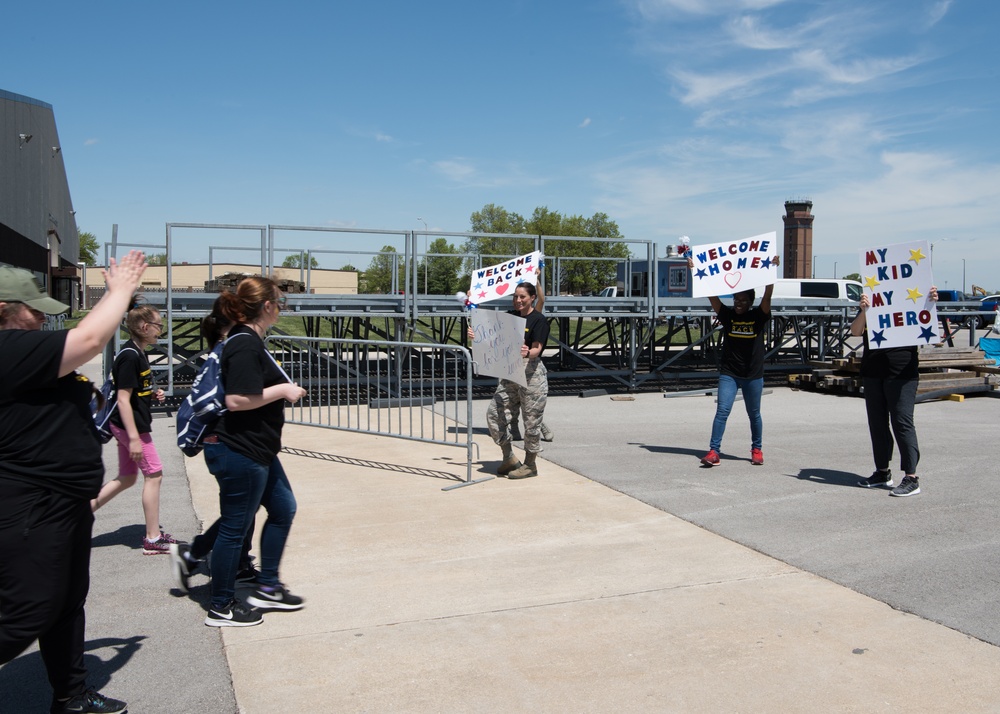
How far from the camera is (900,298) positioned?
728 cm

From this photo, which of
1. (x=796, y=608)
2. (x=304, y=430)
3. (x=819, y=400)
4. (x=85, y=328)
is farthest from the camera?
(x=819, y=400)

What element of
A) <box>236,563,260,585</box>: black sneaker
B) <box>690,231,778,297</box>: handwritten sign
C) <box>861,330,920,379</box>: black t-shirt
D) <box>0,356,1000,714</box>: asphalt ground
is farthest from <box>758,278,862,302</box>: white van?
<box>236,563,260,585</box>: black sneaker

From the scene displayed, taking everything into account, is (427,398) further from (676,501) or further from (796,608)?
(796,608)

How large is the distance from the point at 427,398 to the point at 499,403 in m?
5.67

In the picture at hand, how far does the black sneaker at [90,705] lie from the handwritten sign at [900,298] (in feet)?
21.0

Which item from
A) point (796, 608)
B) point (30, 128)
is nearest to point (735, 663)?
point (796, 608)

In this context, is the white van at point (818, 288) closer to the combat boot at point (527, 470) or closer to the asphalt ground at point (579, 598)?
the asphalt ground at point (579, 598)

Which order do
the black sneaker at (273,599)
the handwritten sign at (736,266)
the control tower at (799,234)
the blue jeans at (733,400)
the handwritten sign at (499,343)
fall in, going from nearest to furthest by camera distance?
the black sneaker at (273,599) < the handwritten sign at (499,343) < the blue jeans at (733,400) < the handwritten sign at (736,266) < the control tower at (799,234)

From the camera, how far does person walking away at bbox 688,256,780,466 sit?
8195 millimetres

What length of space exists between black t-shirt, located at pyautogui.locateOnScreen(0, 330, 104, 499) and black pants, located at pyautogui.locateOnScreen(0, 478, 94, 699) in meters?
0.06

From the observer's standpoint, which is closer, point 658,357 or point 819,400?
point 819,400

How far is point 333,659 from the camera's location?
3791 millimetres

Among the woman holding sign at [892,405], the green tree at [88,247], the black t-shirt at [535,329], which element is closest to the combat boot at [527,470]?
the black t-shirt at [535,329]

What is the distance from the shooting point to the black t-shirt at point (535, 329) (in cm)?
772
